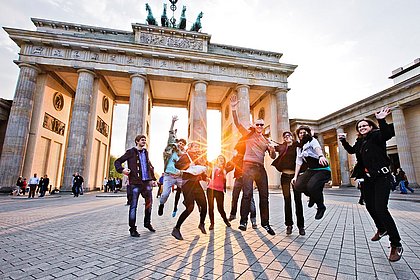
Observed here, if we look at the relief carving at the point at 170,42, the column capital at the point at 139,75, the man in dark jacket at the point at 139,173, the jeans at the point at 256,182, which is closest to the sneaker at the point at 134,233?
the man in dark jacket at the point at 139,173

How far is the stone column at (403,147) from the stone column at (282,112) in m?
9.92

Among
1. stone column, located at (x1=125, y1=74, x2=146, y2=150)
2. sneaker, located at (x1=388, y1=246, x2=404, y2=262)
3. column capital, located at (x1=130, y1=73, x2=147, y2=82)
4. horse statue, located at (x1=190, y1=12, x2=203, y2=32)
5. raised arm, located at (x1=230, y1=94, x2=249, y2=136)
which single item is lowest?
sneaker, located at (x1=388, y1=246, x2=404, y2=262)

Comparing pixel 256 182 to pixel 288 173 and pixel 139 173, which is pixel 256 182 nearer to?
pixel 288 173

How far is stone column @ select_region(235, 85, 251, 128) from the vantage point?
22875 millimetres

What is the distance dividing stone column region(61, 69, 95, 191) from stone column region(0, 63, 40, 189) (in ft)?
11.2

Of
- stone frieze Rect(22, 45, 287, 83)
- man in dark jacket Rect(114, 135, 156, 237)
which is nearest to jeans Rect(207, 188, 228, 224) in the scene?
man in dark jacket Rect(114, 135, 156, 237)

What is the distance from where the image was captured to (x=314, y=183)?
12.5 ft

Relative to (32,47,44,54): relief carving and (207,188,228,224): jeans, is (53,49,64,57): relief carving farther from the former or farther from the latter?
(207,188,228,224): jeans

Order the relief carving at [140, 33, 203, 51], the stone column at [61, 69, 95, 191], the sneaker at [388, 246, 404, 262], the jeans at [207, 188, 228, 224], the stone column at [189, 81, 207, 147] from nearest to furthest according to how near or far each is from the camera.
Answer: the sneaker at [388, 246, 404, 262], the jeans at [207, 188, 228, 224], the stone column at [61, 69, 95, 191], the stone column at [189, 81, 207, 147], the relief carving at [140, 33, 203, 51]

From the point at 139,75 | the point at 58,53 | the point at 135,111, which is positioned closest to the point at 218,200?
the point at 135,111

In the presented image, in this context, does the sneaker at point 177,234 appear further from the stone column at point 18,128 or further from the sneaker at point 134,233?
the stone column at point 18,128

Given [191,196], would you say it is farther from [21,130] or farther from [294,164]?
[21,130]

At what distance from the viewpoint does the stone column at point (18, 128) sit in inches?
691

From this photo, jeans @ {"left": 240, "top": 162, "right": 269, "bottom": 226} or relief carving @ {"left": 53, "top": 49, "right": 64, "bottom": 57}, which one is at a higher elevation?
relief carving @ {"left": 53, "top": 49, "right": 64, "bottom": 57}
